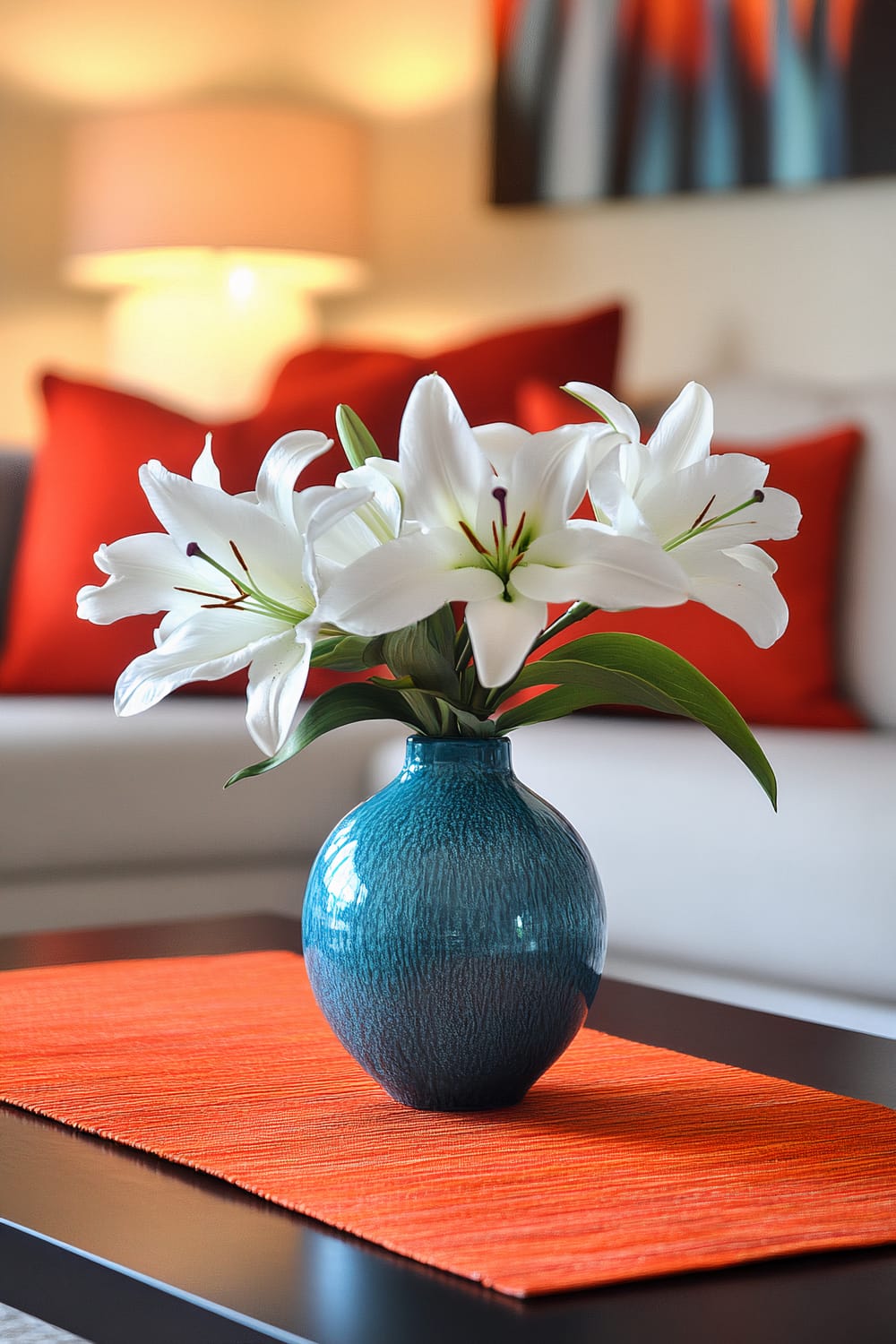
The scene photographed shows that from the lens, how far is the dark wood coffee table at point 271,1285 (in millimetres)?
709

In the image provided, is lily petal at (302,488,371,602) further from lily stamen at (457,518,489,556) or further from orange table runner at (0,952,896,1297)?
orange table runner at (0,952,896,1297)

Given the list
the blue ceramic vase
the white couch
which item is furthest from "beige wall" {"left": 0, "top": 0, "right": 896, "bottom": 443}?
the blue ceramic vase

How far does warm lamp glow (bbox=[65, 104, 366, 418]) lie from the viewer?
3.65 m

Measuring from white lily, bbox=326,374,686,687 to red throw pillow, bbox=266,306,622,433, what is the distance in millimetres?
2084

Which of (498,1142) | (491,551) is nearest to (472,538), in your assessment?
(491,551)

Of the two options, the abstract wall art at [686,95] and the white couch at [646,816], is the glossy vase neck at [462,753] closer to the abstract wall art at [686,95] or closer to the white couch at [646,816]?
the white couch at [646,816]

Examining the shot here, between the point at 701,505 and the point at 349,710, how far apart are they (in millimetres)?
225

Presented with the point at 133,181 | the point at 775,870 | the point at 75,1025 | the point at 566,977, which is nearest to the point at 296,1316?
the point at 566,977

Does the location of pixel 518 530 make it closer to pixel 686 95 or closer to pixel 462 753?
pixel 462 753

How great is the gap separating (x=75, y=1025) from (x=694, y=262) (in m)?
2.59

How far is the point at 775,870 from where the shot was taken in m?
1.93

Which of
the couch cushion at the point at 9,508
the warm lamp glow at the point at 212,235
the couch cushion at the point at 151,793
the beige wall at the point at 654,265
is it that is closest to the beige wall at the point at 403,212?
the beige wall at the point at 654,265

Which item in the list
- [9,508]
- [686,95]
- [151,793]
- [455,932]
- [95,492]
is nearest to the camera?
[455,932]

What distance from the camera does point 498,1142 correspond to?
96cm
